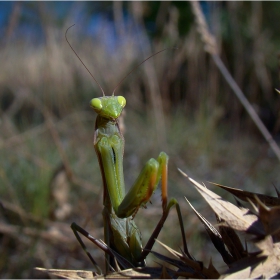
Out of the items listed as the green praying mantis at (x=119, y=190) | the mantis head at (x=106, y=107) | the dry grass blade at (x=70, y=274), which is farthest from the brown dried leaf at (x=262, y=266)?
the mantis head at (x=106, y=107)

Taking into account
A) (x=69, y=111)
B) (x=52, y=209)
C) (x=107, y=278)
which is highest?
(x=69, y=111)

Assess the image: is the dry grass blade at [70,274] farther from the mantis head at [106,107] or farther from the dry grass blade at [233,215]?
the mantis head at [106,107]

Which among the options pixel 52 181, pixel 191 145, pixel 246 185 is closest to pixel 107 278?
pixel 52 181

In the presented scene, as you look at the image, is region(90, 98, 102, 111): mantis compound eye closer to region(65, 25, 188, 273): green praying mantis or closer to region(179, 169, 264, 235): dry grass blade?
region(65, 25, 188, 273): green praying mantis

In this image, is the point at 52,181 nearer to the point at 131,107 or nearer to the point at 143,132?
the point at 143,132

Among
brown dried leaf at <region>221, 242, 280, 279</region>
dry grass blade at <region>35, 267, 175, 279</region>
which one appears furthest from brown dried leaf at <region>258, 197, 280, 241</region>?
dry grass blade at <region>35, 267, 175, 279</region>

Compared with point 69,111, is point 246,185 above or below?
below
